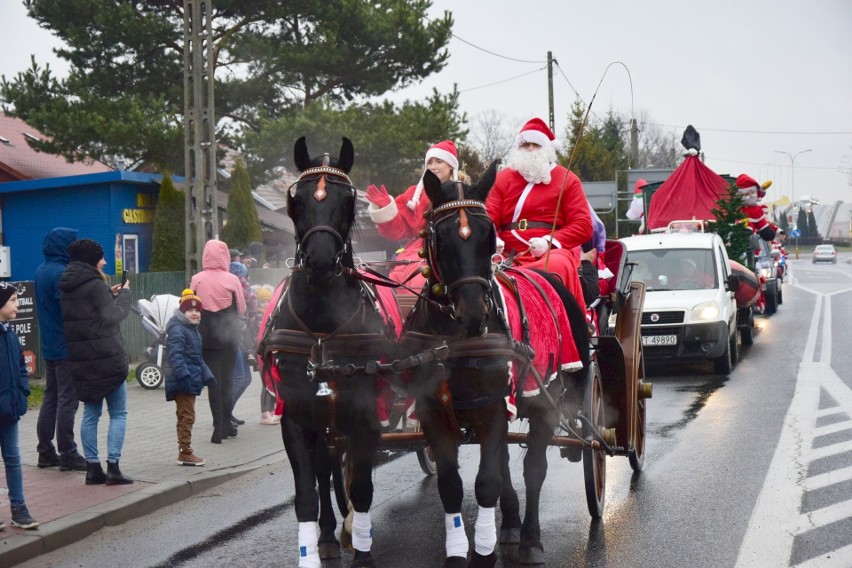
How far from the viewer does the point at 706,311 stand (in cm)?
1436

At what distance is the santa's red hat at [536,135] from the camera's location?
7023 mm

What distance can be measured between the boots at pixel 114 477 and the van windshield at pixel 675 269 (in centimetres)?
938

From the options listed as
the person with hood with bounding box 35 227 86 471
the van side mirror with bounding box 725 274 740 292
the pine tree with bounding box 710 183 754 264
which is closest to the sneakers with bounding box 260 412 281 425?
the person with hood with bounding box 35 227 86 471

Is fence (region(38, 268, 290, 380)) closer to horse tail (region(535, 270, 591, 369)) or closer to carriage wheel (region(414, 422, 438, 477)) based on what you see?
carriage wheel (region(414, 422, 438, 477))

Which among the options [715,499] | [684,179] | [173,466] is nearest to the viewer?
[715,499]

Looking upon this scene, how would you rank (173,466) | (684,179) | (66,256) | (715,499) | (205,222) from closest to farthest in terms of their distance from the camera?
(715,499), (66,256), (173,466), (205,222), (684,179)

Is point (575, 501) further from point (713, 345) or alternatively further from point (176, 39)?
point (176, 39)

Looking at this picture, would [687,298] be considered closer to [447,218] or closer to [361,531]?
[361,531]

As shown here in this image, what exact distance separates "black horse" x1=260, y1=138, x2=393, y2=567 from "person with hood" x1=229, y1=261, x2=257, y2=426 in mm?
4871

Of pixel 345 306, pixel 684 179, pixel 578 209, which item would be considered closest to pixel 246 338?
pixel 578 209

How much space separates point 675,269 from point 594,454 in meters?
9.59

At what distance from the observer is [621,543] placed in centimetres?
616

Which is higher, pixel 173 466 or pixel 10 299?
pixel 10 299

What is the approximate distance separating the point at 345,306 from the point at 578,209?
2361 millimetres
